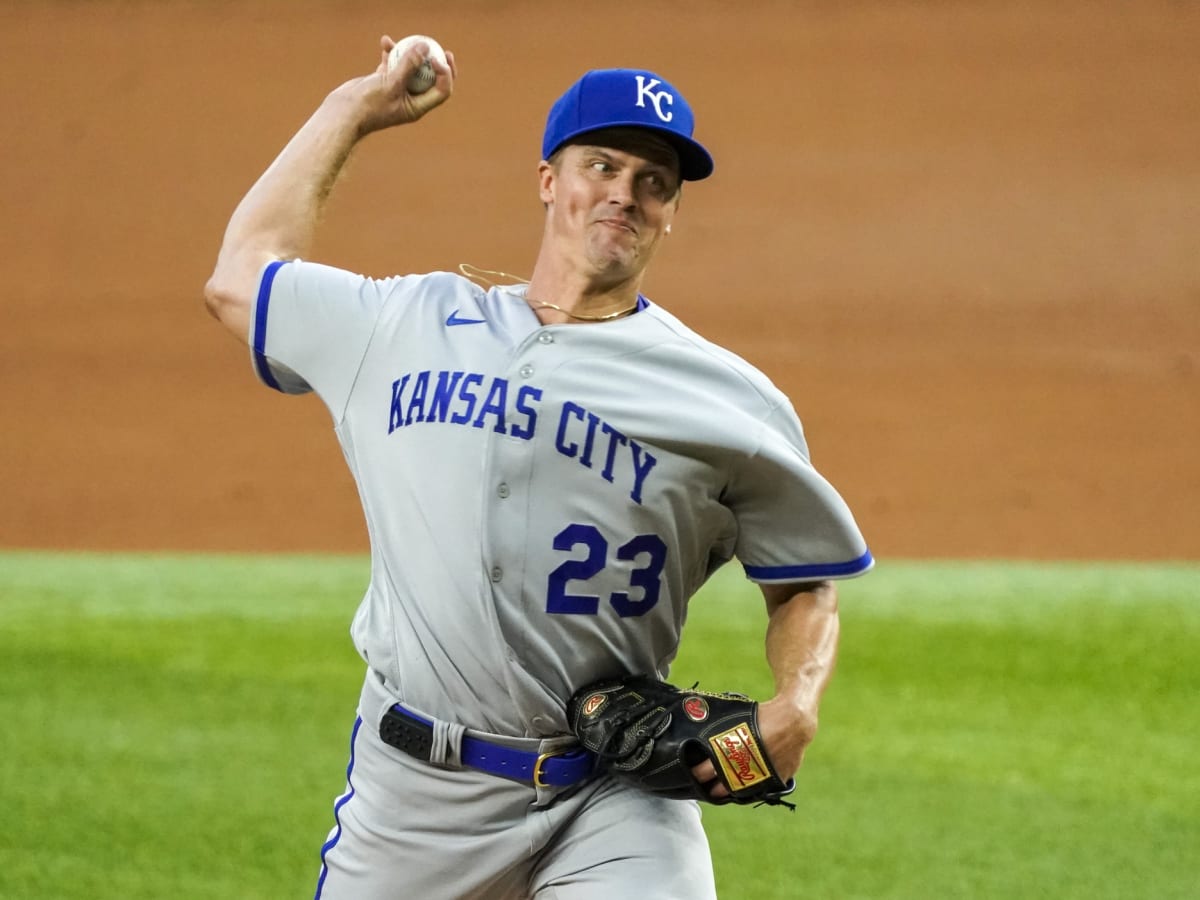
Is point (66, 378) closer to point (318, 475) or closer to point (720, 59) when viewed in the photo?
point (318, 475)

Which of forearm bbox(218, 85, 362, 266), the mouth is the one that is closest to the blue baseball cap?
the mouth

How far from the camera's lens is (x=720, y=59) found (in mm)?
15734

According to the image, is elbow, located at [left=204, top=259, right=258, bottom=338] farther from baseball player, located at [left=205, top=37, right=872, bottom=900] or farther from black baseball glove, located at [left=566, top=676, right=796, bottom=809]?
black baseball glove, located at [left=566, top=676, right=796, bottom=809]

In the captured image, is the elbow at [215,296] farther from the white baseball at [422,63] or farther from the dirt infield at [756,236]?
the dirt infield at [756,236]

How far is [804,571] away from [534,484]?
525 millimetres

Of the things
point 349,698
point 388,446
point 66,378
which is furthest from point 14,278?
point 388,446

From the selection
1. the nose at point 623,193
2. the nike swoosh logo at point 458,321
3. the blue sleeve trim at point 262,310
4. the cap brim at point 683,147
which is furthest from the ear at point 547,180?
the blue sleeve trim at point 262,310

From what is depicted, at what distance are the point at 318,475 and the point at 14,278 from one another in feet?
13.7

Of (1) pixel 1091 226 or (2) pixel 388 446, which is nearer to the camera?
(2) pixel 388 446

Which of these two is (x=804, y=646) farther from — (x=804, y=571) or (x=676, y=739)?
(x=676, y=739)

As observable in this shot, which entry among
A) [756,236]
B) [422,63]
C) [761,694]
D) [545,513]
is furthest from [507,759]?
[756,236]

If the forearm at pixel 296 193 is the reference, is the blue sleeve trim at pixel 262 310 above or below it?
below

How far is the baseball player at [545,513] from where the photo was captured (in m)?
2.85

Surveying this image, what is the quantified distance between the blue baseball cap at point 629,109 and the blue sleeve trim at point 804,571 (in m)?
0.74
